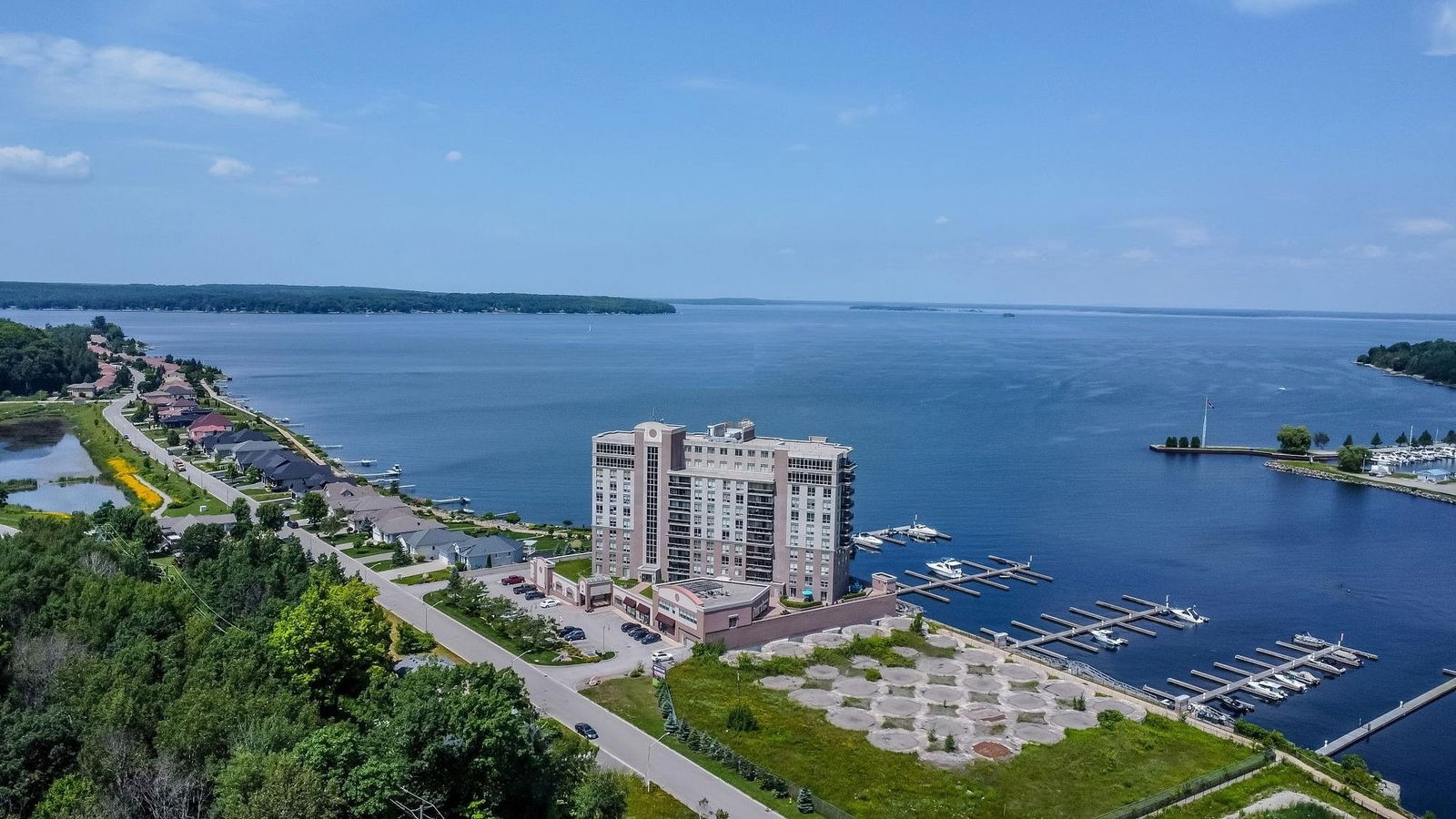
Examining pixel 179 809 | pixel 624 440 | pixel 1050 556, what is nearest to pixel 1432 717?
pixel 1050 556

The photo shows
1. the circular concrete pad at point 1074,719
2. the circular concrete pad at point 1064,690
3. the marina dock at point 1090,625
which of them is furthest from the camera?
the marina dock at point 1090,625

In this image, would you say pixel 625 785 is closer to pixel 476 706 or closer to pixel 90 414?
pixel 476 706

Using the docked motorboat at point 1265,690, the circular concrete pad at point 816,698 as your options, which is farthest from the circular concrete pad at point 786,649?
the docked motorboat at point 1265,690

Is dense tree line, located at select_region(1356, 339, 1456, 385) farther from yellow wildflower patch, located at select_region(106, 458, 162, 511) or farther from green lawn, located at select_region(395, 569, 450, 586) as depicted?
yellow wildflower patch, located at select_region(106, 458, 162, 511)

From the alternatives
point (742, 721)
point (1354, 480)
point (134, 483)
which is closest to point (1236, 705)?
point (742, 721)

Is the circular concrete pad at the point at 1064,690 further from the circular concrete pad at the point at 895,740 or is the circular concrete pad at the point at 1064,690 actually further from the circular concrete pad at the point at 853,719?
the circular concrete pad at the point at 853,719

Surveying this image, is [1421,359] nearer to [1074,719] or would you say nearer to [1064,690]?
[1064,690]
